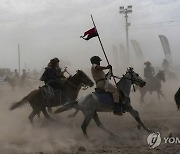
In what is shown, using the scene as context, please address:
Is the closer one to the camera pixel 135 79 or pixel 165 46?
pixel 135 79

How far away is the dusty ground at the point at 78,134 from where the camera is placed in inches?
365

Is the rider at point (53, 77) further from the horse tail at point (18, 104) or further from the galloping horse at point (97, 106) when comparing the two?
the galloping horse at point (97, 106)

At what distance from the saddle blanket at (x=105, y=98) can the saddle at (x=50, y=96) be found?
2.84m

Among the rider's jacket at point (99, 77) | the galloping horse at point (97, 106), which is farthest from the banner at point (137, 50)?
the rider's jacket at point (99, 77)

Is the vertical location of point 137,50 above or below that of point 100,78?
above

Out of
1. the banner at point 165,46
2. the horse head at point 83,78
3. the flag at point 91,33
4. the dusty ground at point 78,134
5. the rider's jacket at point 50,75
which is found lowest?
the dusty ground at point 78,134

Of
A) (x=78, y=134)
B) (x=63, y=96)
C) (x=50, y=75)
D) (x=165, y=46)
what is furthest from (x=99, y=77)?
(x=165, y=46)

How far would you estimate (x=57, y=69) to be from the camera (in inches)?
546

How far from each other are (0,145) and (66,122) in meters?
3.99

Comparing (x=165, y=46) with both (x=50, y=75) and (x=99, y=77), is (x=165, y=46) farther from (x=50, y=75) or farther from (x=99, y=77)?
(x=99, y=77)

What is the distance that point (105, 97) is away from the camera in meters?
11.2

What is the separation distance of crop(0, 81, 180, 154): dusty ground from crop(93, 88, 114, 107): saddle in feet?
3.22

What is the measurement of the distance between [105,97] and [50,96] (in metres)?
3.06

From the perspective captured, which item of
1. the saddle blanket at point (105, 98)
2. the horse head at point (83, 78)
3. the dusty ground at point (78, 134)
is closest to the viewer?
the dusty ground at point (78, 134)
